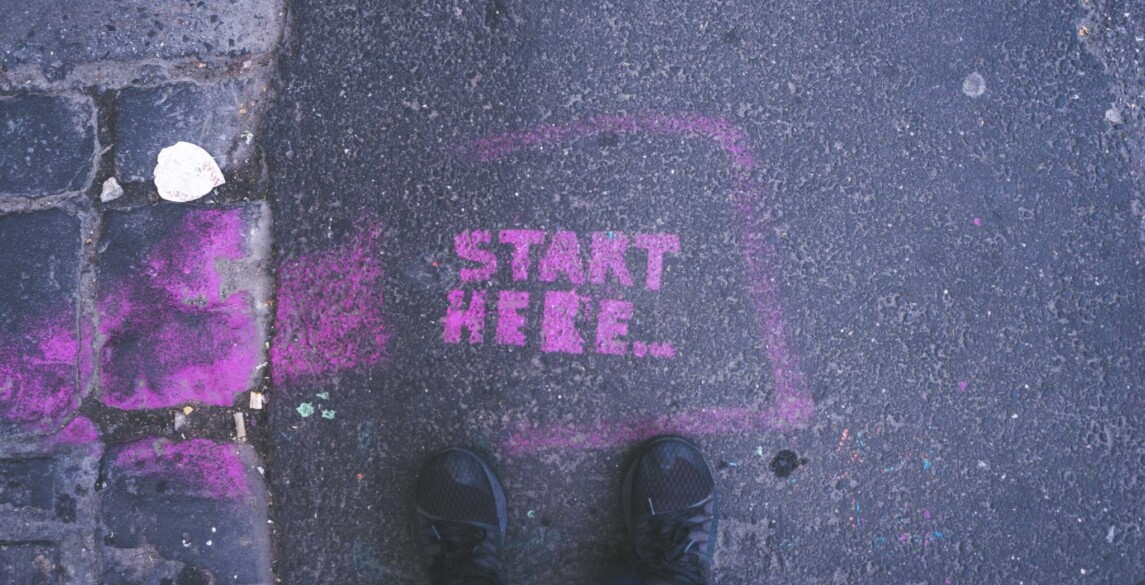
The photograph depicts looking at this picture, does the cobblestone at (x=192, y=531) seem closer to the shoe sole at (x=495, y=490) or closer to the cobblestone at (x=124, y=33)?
the shoe sole at (x=495, y=490)

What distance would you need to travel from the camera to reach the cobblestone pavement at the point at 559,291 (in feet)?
7.29

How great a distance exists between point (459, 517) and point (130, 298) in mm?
1364

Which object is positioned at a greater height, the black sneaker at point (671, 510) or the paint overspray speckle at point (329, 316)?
the paint overspray speckle at point (329, 316)

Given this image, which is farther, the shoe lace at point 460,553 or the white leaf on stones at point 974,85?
the white leaf on stones at point 974,85

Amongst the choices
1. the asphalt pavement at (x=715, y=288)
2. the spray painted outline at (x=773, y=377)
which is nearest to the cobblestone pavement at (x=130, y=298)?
the asphalt pavement at (x=715, y=288)

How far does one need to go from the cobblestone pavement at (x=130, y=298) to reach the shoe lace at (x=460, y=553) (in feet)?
1.92

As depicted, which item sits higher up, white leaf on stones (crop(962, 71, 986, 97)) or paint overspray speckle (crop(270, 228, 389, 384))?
white leaf on stones (crop(962, 71, 986, 97))

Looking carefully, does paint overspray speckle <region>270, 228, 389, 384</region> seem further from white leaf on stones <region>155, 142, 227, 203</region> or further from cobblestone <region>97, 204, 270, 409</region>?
white leaf on stones <region>155, 142, 227, 203</region>

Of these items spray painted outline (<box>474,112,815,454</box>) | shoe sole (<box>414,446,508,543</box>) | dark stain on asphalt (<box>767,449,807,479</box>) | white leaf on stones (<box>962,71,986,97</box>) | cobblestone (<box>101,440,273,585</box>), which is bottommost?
cobblestone (<box>101,440,273,585</box>)

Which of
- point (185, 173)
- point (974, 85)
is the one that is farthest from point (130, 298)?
point (974, 85)

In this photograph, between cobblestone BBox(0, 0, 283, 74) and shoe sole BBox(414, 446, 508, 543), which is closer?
shoe sole BBox(414, 446, 508, 543)

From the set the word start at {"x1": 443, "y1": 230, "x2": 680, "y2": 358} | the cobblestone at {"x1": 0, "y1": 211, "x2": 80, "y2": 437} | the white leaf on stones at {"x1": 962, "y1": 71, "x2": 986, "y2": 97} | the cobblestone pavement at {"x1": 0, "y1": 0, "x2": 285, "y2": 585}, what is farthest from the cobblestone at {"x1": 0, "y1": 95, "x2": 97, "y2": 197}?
the white leaf on stones at {"x1": 962, "y1": 71, "x2": 986, "y2": 97}

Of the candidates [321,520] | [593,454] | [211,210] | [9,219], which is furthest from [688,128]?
[9,219]

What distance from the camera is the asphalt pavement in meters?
2.22
